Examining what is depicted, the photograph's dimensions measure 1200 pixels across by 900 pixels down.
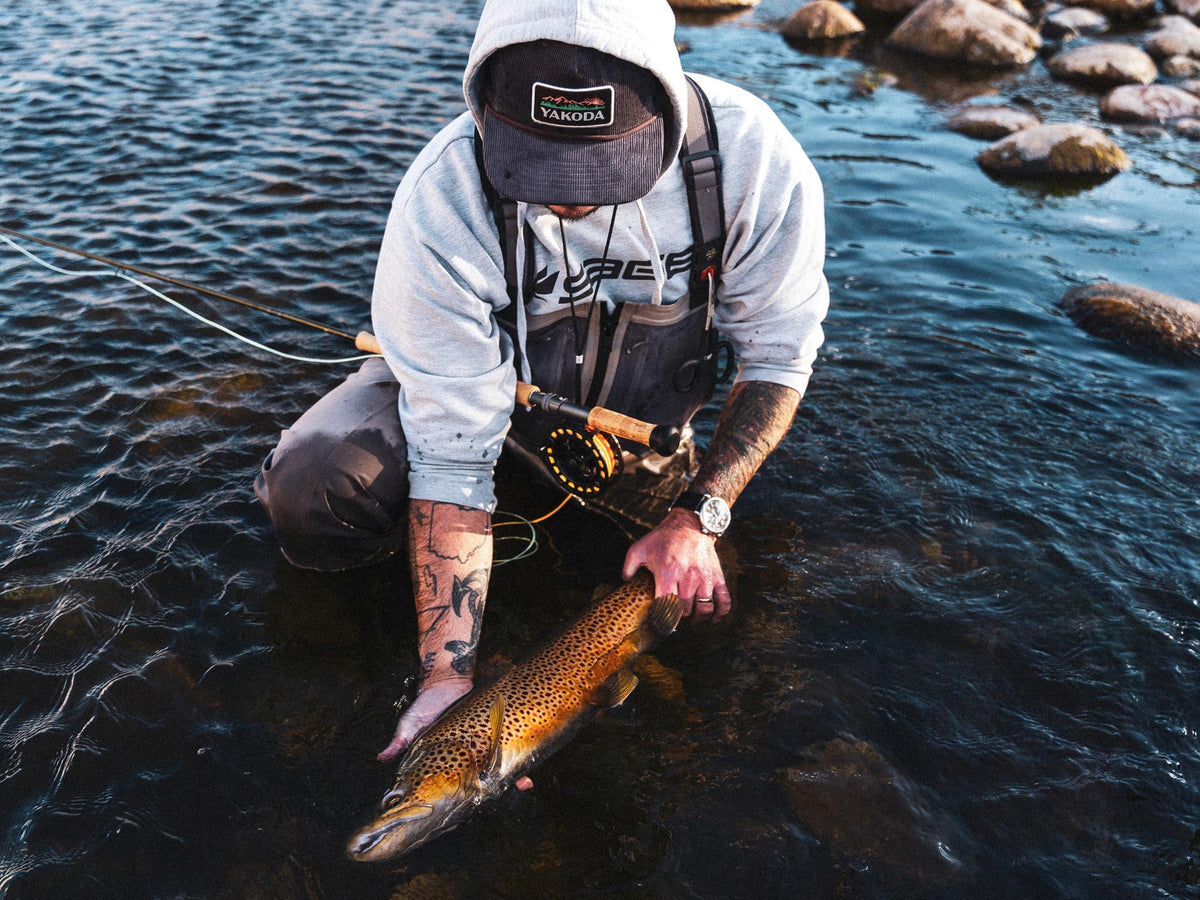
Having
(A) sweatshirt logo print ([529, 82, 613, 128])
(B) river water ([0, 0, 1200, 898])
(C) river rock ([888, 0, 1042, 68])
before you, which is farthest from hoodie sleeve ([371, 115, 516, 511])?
(C) river rock ([888, 0, 1042, 68])

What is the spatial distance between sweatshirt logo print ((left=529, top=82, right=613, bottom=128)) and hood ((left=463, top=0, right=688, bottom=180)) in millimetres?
125

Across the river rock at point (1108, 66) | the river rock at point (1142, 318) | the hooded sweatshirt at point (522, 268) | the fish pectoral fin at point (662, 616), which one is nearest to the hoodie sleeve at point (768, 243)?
the hooded sweatshirt at point (522, 268)

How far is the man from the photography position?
8.75ft

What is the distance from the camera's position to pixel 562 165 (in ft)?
8.77

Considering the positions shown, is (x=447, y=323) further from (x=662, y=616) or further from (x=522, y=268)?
(x=662, y=616)

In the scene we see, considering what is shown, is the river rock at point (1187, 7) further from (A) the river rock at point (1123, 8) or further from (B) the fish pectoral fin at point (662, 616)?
(B) the fish pectoral fin at point (662, 616)

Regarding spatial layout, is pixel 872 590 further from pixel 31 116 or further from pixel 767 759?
pixel 31 116

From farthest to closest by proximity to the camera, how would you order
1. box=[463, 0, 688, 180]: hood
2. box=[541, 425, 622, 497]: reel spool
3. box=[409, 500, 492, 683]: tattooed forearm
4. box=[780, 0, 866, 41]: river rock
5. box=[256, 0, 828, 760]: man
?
1. box=[780, 0, 866, 41]: river rock
2. box=[541, 425, 622, 497]: reel spool
3. box=[409, 500, 492, 683]: tattooed forearm
4. box=[256, 0, 828, 760]: man
5. box=[463, 0, 688, 180]: hood

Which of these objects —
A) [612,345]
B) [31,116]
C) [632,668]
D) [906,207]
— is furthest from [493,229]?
[31,116]

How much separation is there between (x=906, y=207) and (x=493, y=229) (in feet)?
21.8

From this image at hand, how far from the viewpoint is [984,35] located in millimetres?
13484

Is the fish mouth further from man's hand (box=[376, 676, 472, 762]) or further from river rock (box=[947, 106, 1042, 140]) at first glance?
river rock (box=[947, 106, 1042, 140])

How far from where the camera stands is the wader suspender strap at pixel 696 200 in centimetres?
321

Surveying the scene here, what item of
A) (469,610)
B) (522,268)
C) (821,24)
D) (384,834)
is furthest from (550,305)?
(821,24)
